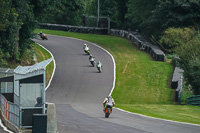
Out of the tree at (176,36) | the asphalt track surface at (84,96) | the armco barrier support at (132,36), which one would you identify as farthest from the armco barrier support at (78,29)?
the tree at (176,36)

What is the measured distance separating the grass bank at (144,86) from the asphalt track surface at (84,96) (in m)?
1.25

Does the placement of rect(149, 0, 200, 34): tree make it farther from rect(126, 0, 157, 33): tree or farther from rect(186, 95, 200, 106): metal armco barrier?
rect(186, 95, 200, 106): metal armco barrier

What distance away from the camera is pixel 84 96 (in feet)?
122

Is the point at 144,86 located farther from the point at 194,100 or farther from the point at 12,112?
the point at 12,112

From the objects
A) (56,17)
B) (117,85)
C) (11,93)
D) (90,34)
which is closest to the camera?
(11,93)

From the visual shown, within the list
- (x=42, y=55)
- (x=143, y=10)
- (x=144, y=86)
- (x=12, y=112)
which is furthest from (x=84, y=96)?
(x=143, y=10)

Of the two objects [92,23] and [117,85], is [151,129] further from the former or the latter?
[92,23]

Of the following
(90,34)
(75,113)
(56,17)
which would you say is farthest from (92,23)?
(75,113)

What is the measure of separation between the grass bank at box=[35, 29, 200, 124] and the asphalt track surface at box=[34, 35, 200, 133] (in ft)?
4.09

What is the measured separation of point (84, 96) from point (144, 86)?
22.2 feet

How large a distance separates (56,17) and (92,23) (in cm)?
1522

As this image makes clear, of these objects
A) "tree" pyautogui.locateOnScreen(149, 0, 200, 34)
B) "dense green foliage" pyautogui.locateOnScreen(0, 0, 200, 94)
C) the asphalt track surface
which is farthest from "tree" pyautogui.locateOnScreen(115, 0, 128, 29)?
"tree" pyautogui.locateOnScreen(149, 0, 200, 34)

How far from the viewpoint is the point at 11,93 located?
82.7 ft

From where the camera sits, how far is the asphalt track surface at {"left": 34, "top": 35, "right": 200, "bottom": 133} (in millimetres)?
22281
